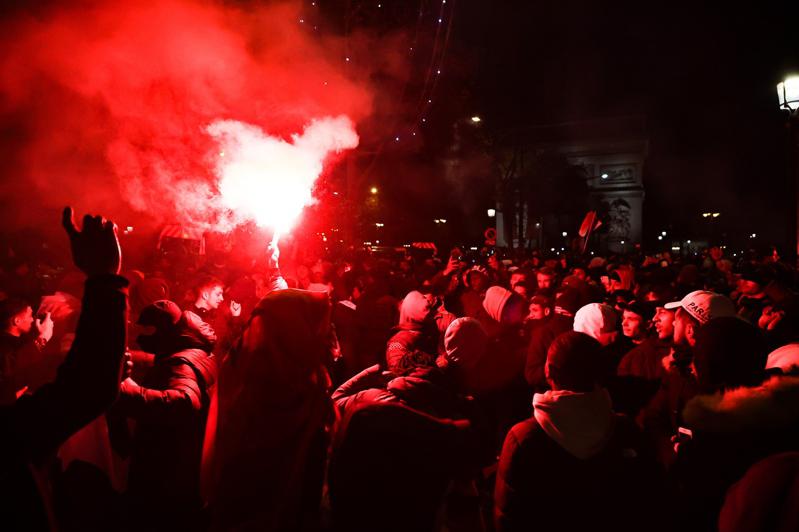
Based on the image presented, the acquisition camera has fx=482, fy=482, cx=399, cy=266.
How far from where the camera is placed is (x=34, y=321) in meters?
4.43

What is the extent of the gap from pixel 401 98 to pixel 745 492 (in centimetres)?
1189

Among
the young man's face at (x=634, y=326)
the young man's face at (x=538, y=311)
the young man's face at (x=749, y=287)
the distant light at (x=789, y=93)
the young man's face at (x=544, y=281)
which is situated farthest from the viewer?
the distant light at (x=789, y=93)

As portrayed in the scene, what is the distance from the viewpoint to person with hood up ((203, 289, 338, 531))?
2.36 m

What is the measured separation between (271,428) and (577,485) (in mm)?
1486

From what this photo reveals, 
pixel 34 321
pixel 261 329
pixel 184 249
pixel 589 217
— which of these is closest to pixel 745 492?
pixel 261 329

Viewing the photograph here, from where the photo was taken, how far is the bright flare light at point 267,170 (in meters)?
7.24

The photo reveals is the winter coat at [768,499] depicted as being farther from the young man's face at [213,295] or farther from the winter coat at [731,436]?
the young man's face at [213,295]

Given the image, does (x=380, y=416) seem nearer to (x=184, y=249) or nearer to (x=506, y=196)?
(x=184, y=249)

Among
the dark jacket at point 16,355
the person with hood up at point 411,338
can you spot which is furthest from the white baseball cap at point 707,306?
the dark jacket at point 16,355

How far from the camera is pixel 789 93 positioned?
9.46 m

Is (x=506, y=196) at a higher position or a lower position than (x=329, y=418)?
higher

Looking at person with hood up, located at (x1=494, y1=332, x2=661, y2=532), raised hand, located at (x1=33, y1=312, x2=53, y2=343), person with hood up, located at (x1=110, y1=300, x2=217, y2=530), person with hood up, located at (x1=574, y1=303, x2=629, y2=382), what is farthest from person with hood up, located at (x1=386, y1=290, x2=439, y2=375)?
raised hand, located at (x1=33, y1=312, x2=53, y2=343)

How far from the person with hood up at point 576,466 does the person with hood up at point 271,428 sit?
39.7 inches

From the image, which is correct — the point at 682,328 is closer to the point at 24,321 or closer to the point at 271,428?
the point at 271,428
